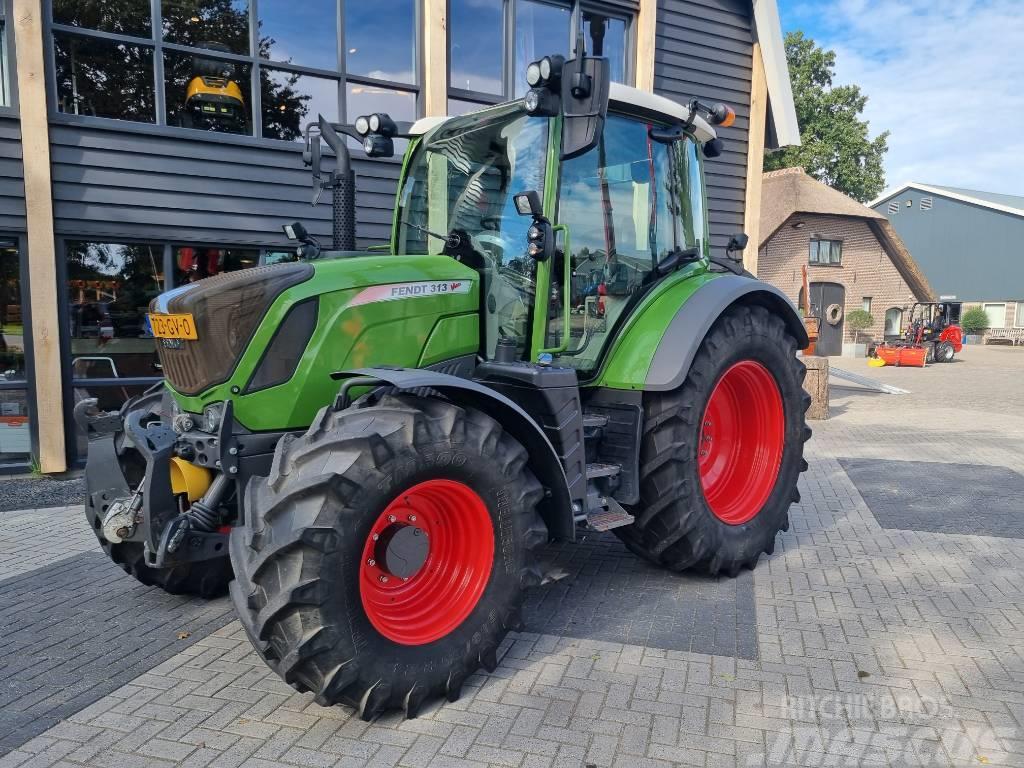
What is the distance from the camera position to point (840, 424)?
966 cm

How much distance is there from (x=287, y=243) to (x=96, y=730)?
17.0 feet

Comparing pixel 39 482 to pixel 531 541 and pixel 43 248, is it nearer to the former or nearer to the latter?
pixel 43 248

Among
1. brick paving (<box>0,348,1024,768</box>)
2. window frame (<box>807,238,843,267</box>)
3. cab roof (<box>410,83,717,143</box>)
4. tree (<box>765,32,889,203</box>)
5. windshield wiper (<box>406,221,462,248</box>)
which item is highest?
tree (<box>765,32,889,203</box>)

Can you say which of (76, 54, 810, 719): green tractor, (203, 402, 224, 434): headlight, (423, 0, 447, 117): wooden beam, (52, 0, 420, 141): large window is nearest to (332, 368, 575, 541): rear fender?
(76, 54, 810, 719): green tractor

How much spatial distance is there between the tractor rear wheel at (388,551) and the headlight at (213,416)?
13.9 inches

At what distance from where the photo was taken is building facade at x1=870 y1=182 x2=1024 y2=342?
34.7m

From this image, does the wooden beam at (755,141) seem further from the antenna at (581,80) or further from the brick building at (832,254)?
the brick building at (832,254)

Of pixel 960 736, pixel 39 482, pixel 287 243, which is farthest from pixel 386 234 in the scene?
pixel 960 736

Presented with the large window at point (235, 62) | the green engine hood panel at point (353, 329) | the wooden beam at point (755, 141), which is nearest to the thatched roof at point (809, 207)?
the wooden beam at point (755, 141)

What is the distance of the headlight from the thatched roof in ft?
70.9

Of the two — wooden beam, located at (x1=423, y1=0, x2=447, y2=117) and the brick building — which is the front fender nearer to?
wooden beam, located at (x1=423, y1=0, x2=447, y2=117)

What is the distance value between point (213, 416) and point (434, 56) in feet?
17.9

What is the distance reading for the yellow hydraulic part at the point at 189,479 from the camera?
2984mm

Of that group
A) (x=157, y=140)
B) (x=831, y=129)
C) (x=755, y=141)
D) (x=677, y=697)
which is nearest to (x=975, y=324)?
(x=831, y=129)
